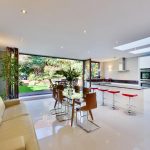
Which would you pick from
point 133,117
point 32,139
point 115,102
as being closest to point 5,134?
point 32,139

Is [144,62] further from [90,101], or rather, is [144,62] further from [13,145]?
[13,145]

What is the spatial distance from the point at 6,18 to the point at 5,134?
7.26ft

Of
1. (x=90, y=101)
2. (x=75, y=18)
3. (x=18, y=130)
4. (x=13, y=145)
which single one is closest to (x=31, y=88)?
(x=90, y=101)

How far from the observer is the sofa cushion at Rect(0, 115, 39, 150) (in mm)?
1480

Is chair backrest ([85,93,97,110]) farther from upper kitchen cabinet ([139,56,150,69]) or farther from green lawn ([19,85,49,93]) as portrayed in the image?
green lawn ([19,85,49,93])

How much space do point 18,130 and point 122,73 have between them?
713 cm

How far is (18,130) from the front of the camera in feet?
5.97

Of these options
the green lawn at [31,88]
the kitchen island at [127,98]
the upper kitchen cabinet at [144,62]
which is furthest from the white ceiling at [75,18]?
the green lawn at [31,88]

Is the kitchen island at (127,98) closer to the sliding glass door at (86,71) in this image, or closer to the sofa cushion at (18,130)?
the sliding glass door at (86,71)

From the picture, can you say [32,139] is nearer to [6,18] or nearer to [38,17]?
[38,17]

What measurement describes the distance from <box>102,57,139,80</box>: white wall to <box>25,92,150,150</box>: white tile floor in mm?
3878

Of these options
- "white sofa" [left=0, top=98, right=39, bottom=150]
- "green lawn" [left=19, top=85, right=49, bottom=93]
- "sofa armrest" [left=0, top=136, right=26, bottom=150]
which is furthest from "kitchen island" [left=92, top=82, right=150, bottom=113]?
"green lawn" [left=19, top=85, right=49, bottom=93]

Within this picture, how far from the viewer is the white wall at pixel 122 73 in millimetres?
6876

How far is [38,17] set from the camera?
2.40m
